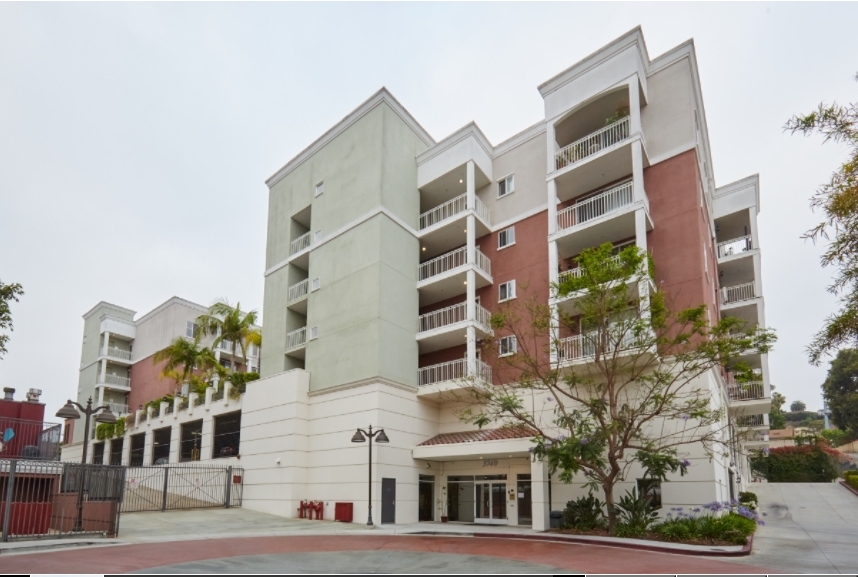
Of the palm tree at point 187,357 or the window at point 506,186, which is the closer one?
the window at point 506,186

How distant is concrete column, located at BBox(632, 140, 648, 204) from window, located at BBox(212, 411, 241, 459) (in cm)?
2160

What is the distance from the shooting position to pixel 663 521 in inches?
748

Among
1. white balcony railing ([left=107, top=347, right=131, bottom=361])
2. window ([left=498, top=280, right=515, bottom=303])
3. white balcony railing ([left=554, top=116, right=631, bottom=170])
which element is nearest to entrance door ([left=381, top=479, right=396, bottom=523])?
window ([left=498, top=280, right=515, bottom=303])

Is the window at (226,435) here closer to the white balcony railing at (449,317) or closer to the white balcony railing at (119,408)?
the white balcony railing at (449,317)

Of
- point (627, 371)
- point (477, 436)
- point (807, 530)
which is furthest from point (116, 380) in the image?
point (807, 530)

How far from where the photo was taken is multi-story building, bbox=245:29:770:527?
909 inches

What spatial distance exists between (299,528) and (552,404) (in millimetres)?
10547

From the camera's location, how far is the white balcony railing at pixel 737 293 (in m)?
31.9

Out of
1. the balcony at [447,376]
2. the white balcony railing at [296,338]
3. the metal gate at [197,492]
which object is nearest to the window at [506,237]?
the balcony at [447,376]

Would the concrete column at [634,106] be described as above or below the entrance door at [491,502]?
above

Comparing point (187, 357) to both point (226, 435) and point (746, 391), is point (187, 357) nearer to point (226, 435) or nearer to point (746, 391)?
point (226, 435)

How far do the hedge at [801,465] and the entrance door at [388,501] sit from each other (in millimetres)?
33631

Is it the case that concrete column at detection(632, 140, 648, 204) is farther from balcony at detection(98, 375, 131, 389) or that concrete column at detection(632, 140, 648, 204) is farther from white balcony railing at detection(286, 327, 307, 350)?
balcony at detection(98, 375, 131, 389)

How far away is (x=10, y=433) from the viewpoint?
19375 mm
